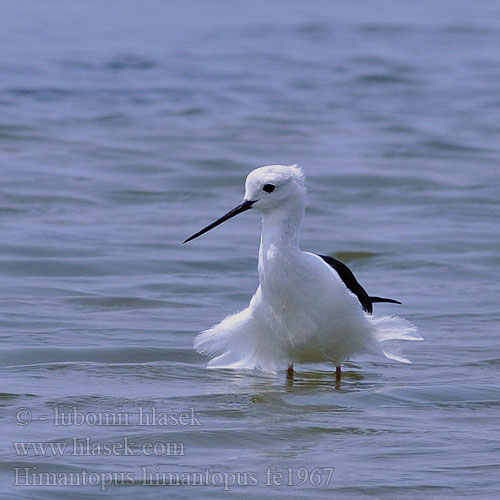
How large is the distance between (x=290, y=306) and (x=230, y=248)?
3908mm

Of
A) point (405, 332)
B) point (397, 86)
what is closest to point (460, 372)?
point (405, 332)

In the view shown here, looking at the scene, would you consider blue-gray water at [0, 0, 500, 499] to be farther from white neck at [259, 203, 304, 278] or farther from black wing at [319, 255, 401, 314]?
white neck at [259, 203, 304, 278]

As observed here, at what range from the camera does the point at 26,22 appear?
28.6 m

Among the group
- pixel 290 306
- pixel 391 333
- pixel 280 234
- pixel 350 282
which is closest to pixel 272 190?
pixel 280 234

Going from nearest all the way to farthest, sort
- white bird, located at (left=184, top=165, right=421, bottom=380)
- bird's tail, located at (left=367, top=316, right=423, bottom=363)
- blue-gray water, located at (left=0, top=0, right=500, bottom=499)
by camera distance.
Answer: blue-gray water, located at (left=0, top=0, right=500, bottom=499) < white bird, located at (left=184, top=165, right=421, bottom=380) < bird's tail, located at (left=367, top=316, right=423, bottom=363)

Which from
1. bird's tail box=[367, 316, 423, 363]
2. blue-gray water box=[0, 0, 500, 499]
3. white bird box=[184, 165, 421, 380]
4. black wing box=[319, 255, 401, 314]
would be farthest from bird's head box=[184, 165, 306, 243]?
blue-gray water box=[0, 0, 500, 499]

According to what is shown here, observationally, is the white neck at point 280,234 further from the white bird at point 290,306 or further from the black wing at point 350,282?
the black wing at point 350,282

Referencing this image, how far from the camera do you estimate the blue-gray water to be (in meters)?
6.10

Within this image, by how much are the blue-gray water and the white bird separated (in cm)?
21

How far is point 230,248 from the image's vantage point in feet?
37.2

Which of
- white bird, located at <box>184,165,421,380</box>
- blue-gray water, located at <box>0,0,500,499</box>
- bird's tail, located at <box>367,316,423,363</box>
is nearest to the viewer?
blue-gray water, located at <box>0,0,500,499</box>

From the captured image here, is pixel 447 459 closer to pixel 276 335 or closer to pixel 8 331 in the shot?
pixel 276 335

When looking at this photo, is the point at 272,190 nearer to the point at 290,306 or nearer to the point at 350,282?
the point at 290,306

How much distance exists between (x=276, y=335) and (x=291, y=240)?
545 mm
